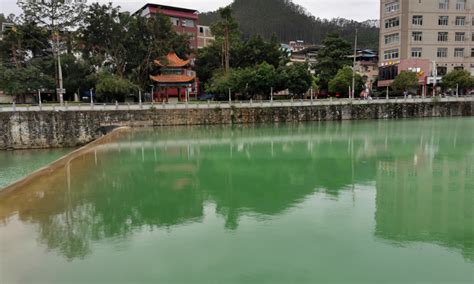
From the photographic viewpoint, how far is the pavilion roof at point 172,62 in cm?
3444

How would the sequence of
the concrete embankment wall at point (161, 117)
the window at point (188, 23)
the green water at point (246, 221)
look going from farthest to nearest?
the window at point (188, 23) → the concrete embankment wall at point (161, 117) → the green water at point (246, 221)

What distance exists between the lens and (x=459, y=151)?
46.9ft

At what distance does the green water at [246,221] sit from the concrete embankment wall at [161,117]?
11.3 meters

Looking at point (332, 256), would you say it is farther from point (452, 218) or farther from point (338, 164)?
point (338, 164)

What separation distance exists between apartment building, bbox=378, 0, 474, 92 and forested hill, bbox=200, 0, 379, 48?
43229 millimetres

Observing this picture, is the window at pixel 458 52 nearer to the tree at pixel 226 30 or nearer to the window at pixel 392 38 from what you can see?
the window at pixel 392 38

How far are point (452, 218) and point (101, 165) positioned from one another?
9996 mm

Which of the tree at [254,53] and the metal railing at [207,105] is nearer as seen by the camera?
the metal railing at [207,105]

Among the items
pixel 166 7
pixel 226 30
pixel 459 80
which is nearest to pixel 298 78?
pixel 226 30

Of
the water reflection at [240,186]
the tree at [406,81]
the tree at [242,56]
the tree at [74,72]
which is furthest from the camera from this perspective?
the tree at [242,56]

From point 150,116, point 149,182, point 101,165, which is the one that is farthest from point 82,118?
point 149,182

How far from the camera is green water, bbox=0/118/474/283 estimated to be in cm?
507

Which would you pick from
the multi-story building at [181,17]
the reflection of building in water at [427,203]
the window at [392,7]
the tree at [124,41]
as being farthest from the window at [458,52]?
the reflection of building in water at [427,203]

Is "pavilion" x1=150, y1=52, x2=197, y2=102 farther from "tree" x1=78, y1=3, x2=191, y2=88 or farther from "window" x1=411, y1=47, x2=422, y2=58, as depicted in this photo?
"window" x1=411, y1=47, x2=422, y2=58
